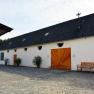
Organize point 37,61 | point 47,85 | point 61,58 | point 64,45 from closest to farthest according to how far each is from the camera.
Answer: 1. point 47,85
2. point 64,45
3. point 61,58
4. point 37,61

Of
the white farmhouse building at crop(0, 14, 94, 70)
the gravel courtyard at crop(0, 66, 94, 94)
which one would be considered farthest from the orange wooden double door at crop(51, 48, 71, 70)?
the gravel courtyard at crop(0, 66, 94, 94)

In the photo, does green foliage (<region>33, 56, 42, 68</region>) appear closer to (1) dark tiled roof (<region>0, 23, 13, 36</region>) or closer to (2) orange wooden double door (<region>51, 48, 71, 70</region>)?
(2) orange wooden double door (<region>51, 48, 71, 70</region>)

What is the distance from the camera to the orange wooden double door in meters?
23.1

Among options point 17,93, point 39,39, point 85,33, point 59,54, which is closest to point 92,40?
point 85,33

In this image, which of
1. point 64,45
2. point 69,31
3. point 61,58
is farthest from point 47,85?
point 69,31

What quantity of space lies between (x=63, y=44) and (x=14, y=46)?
1280 cm

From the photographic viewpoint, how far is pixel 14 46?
34812 mm

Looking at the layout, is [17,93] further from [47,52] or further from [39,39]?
[39,39]

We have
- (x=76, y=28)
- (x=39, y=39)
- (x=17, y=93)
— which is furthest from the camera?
(x=39, y=39)

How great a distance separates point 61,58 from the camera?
24.2 metres

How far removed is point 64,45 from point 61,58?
1.48 meters

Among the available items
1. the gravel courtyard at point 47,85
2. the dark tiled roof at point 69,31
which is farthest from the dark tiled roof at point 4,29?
the dark tiled roof at point 69,31

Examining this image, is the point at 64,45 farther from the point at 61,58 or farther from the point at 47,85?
the point at 47,85

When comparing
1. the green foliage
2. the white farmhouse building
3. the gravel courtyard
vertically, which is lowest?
the gravel courtyard
